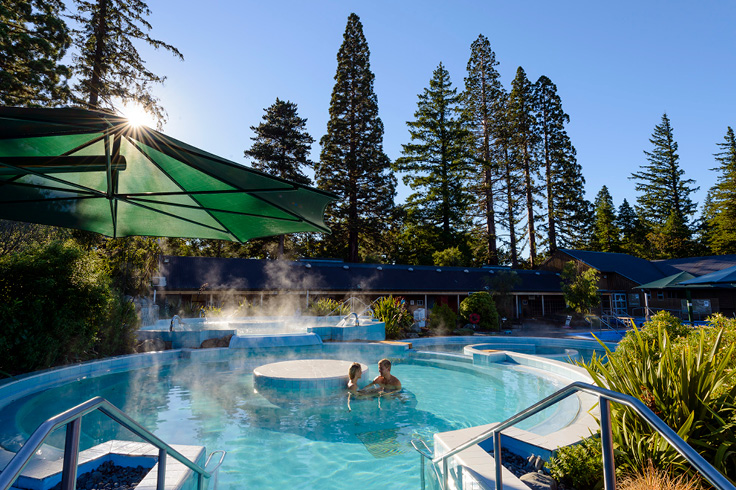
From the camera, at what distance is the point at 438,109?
35688mm

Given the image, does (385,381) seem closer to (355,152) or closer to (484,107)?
(355,152)

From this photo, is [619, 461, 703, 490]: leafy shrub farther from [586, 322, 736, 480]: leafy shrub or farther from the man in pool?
the man in pool

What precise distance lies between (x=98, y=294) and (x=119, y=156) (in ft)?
23.6

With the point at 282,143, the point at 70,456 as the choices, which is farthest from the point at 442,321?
the point at 282,143

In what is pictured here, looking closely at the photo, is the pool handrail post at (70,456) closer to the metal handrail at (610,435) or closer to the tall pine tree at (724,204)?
the metal handrail at (610,435)

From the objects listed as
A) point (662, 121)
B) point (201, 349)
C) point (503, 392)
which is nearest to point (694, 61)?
point (503, 392)

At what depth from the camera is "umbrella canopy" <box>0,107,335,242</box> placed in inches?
87.8

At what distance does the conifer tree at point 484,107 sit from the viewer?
117ft

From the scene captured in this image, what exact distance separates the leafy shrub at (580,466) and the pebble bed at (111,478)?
11.5 ft

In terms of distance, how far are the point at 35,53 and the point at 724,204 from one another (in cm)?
5234

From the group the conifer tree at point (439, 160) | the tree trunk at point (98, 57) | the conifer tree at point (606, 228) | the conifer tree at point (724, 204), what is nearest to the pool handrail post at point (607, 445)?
A: the tree trunk at point (98, 57)

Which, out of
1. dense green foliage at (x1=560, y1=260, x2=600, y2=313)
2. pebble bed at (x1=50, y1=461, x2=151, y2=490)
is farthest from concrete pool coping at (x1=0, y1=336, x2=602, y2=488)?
dense green foliage at (x1=560, y1=260, x2=600, y2=313)

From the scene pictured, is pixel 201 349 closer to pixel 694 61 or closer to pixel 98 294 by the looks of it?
pixel 98 294

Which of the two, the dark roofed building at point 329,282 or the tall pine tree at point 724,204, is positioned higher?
the tall pine tree at point 724,204
